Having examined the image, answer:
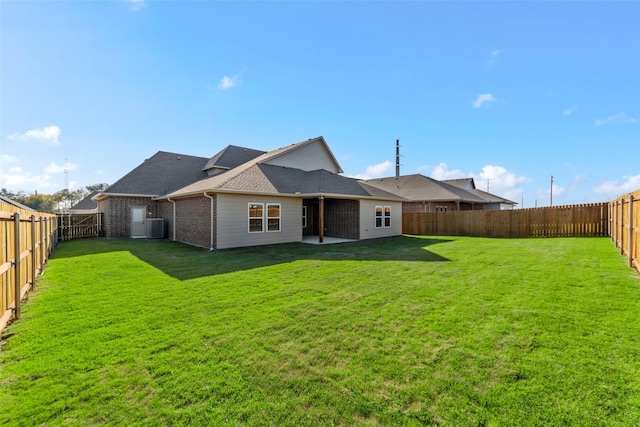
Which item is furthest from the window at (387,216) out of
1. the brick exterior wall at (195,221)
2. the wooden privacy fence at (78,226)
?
the wooden privacy fence at (78,226)

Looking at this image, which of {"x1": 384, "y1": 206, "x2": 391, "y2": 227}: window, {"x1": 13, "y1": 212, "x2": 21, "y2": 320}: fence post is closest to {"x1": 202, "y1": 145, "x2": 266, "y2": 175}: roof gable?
{"x1": 384, "y1": 206, "x2": 391, "y2": 227}: window

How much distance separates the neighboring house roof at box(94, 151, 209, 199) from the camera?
18.2 m

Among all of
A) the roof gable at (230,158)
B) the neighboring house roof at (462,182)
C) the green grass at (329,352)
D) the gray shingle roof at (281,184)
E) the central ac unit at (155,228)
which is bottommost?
the green grass at (329,352)

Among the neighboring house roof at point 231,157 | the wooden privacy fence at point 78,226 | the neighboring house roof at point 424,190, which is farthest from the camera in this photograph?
the neighboring house roof at point 424,190

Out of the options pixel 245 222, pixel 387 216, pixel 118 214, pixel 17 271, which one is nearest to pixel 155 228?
pixel 118 214

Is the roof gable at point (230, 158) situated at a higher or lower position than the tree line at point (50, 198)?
higher

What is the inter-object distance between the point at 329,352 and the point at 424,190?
962 inches

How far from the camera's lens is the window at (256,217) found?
13062 mm

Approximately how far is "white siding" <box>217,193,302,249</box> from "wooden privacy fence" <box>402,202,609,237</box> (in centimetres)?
971

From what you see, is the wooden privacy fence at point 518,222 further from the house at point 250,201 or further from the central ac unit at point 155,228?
the central ac unit at point 155,228

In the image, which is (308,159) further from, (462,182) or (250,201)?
(462,182)

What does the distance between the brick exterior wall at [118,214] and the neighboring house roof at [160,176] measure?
52 centimetres

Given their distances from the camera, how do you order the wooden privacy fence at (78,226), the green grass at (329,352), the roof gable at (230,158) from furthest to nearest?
the roof gable at (230,158) → the wooden privacy fence at (78,226) → the green grass at (329,352)

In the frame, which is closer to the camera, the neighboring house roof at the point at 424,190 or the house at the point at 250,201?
the house at the point at 250,201
